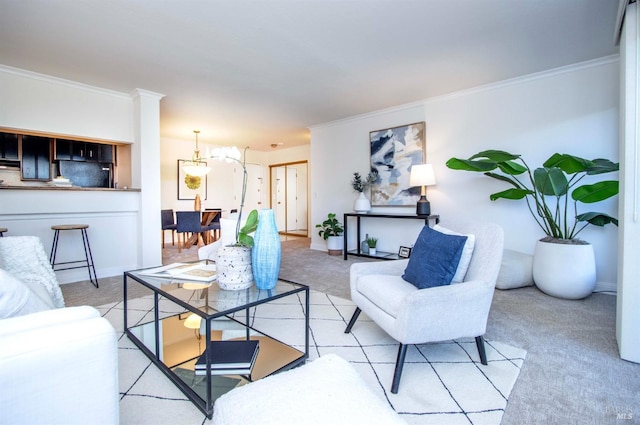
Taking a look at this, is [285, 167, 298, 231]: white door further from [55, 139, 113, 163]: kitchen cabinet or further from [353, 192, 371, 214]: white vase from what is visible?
[55, 139, 113, 163]: kitchen cabinet

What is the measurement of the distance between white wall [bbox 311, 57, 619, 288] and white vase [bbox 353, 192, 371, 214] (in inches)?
8.9

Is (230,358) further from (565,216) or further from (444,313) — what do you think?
(565,216)

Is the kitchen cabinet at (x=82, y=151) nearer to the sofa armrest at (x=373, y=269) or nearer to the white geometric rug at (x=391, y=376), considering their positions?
the white geometric rug at (x=391, y=376)

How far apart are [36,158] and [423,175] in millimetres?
5734

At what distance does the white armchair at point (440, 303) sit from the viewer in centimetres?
148

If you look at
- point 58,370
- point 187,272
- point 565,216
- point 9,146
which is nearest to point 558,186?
point 565,216

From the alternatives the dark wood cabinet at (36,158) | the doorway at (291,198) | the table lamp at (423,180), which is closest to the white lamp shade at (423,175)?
the table lamp at (423,180)

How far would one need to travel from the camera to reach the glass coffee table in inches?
55.2

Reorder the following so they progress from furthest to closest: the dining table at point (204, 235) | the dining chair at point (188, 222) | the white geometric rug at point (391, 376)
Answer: the dining table at point (204, 235), the dining chair at point (188, 222), the white geometric rug at point (391, 376)

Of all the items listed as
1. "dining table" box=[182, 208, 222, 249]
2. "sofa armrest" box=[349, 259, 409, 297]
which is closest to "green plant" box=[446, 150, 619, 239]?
"sofa armrest" box=[349, 259, 409, 297]

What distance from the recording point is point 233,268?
1.67 m

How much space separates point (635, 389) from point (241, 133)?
19.5 ft

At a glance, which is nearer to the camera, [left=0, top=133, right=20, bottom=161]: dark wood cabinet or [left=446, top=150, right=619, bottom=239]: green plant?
[left=446, top=150, right=619, bottom=239]: green plant

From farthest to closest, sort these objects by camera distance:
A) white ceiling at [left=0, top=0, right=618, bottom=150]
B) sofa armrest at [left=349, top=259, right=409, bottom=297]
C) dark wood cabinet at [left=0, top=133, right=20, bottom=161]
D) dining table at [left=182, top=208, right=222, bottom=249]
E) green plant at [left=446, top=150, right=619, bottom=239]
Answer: dining table at [left=182, top=208, right=222, bottom=249], dark wood cabinet at [left=0, top=133, right=20, bottom=161], green plant at [left=446, top=150, right=619, bottom=239], white ceiling at [left=0, top=0, right=618, bottom=150], sofa armrest at [left=349, top=259, right=409, bottom=297]
